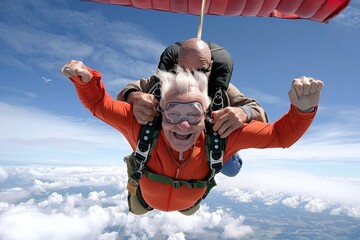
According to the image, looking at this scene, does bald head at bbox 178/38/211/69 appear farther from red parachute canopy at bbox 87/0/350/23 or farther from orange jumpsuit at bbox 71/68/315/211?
red parachute canopy at bbox 87/0/350/23

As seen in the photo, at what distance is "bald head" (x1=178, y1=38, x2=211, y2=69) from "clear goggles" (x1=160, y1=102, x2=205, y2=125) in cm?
39

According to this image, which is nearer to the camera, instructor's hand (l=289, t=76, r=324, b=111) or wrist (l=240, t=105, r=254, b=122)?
instructor's hand (l=289, t=76, r=324, b=111)

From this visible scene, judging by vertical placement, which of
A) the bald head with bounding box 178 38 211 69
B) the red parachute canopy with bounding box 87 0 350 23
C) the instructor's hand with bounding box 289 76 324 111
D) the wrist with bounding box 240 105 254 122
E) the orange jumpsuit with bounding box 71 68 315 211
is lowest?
the orange jumpsuit with bounding box 71 68 315 211

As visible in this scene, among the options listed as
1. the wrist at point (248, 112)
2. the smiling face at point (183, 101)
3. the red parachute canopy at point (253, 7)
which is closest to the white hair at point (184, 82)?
the smiling face at point (183, 101)

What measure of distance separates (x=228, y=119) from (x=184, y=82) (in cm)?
56

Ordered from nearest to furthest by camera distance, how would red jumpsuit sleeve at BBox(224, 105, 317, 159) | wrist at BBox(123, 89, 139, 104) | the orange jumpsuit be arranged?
1. red jumpsuit sleeve at BBox(224, 105, 317, 159)
2. the orange jumpsuit
3. wrist at BBox(123, 89, 139, 104)

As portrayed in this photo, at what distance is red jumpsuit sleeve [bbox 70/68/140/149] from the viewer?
2864mm

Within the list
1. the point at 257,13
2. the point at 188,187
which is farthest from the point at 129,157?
the point at 257,13

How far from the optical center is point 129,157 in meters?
4.03

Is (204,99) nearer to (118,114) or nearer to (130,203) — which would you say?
(118,114)

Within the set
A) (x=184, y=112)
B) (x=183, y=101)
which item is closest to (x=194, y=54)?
(x=183, y=101)

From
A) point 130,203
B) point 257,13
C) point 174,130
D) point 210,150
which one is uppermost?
point 257,13

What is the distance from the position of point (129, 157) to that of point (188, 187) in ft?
3.04

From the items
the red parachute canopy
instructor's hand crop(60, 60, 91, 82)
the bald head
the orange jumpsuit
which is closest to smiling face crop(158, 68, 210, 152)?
the bald head
